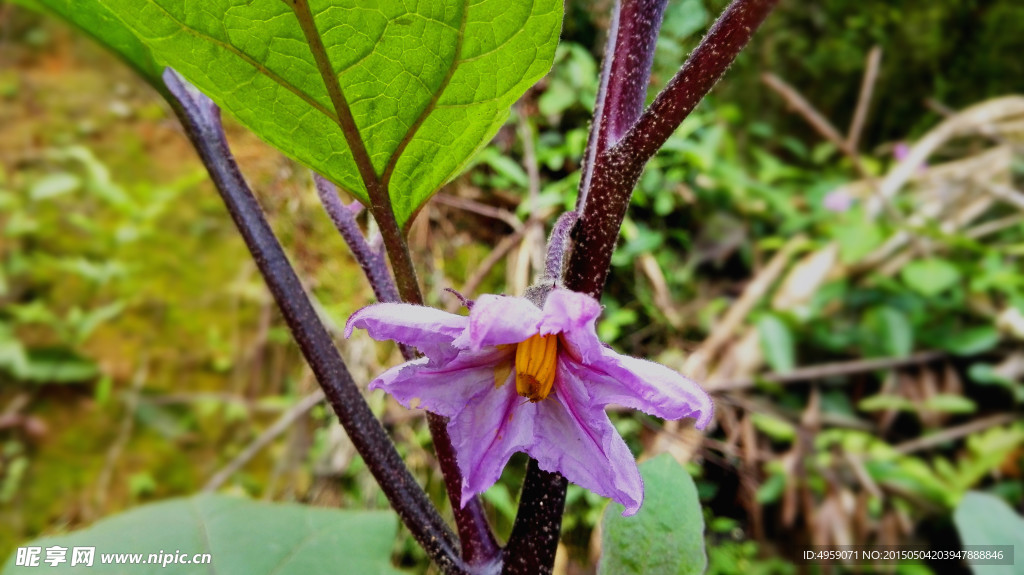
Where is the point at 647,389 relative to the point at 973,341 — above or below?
below

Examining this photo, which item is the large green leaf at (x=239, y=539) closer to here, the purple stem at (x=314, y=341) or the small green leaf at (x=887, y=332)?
the purple stem at (x=314, y=341)

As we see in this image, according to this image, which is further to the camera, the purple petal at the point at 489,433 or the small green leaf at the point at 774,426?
the small green leaf at the point at 774,426

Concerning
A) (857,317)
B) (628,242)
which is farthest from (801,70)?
(628,242)

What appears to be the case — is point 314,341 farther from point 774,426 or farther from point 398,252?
point 774,426

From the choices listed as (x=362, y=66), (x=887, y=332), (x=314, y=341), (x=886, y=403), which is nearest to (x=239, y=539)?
(x=314, y=341)

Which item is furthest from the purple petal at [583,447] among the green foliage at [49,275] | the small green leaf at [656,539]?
the green foliage at [49,275]

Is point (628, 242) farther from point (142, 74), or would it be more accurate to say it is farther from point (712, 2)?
point (142, 74)
